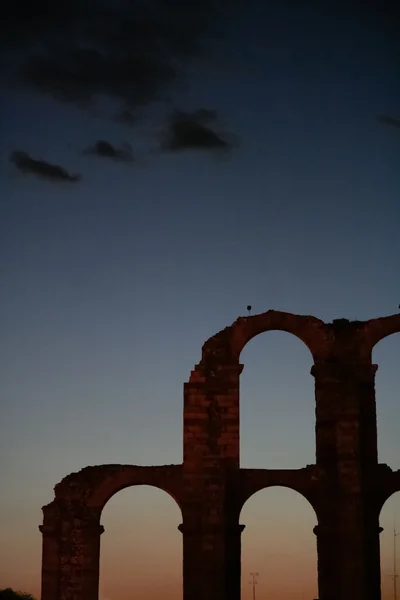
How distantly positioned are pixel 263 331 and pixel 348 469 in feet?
17.3

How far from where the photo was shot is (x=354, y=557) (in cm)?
4225

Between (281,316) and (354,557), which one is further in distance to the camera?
(281,316)

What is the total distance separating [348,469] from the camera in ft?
141

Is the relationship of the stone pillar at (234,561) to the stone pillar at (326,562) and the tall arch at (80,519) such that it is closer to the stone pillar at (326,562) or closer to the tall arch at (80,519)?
the tall arch at (80,519)

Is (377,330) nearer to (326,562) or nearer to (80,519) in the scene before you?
(326,562)

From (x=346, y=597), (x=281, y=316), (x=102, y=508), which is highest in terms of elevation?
(x=281, y=316)

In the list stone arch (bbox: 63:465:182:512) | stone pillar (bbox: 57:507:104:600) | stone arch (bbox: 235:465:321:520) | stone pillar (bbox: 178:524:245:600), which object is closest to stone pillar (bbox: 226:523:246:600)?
stone pillar (bbox: 178:524:245:600)

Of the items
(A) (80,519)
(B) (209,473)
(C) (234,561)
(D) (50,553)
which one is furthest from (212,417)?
(D) (50,553)

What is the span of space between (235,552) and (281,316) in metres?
7.62

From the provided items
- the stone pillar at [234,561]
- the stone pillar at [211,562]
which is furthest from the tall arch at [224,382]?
the stone pillar at [211,562]

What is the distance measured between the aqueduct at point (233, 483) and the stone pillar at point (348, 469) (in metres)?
0.03

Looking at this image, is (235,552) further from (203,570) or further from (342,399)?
(342,399)

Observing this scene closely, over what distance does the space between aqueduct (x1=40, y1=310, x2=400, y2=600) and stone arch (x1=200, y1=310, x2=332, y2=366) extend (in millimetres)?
42

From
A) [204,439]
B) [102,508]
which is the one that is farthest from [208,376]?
[102,508]
